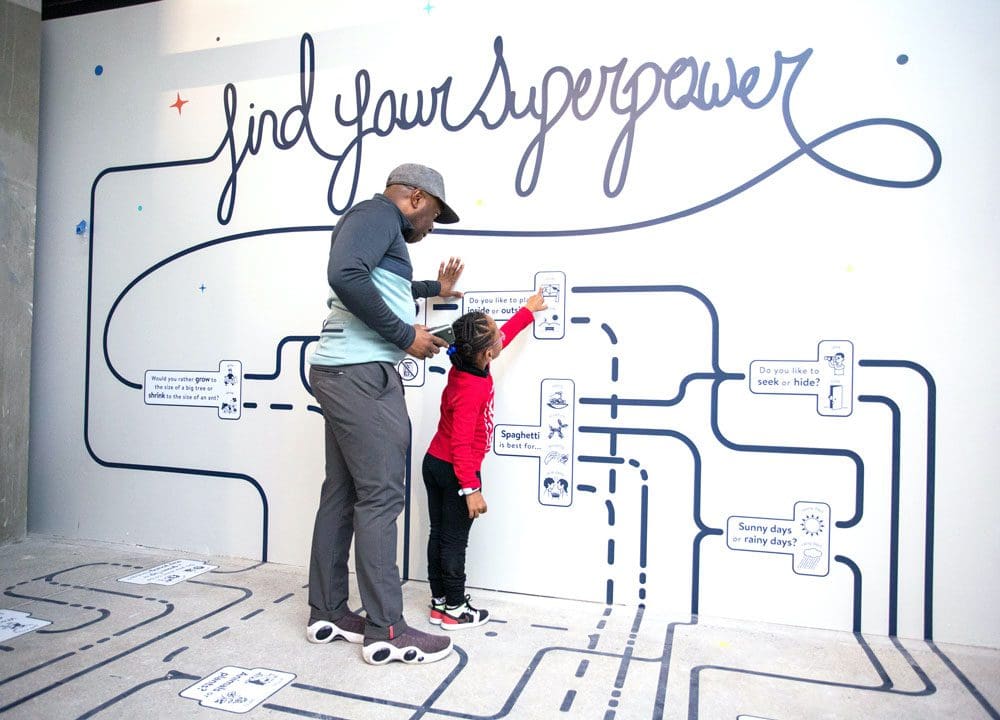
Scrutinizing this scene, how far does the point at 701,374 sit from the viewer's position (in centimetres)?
211

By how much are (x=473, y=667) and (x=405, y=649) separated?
175 mm

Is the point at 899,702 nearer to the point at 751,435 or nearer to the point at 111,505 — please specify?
the point at 751,435

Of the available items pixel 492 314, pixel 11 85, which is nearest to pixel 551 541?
pixel 492 314

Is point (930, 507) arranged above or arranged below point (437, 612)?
above

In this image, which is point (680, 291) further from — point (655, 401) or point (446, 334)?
point (446, 334)

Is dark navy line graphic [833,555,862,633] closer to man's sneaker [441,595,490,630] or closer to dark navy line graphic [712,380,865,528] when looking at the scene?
dark navy line graphic [712,380,865,528]

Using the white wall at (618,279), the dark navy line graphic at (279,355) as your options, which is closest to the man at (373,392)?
the white wall at (618,279)

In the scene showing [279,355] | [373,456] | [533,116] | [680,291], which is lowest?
[373,456]

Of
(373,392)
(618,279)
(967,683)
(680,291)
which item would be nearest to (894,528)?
(967,683)

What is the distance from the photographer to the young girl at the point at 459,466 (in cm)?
194

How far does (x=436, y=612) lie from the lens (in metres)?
2.02

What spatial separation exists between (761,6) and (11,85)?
2782 millimetres

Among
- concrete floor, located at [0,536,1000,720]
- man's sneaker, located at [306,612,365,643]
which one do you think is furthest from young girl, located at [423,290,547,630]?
man's sneaker, located at [306,612,365,643]

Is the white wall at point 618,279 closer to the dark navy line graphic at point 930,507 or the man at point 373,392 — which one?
the dark navy line graphic at point 930,507
